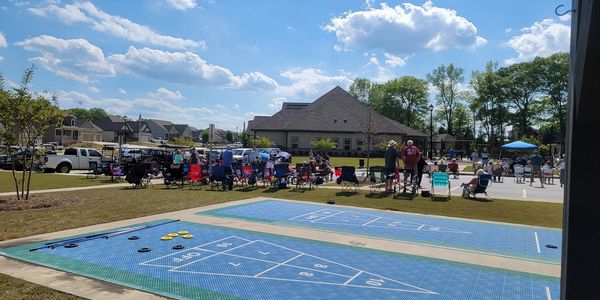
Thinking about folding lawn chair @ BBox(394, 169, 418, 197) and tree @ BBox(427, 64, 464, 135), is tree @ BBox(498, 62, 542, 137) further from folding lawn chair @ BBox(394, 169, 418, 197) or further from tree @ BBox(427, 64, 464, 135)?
folding lawn chair @ BBox(394, 169, 418, 197)

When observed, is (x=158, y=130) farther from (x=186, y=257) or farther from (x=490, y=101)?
Result: (x=186, y=257)

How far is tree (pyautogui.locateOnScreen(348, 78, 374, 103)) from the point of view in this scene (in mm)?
99688

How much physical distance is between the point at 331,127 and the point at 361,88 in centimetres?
4331

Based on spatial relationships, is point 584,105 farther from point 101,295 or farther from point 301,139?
point 301,139

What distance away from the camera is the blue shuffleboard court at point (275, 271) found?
5816 mm

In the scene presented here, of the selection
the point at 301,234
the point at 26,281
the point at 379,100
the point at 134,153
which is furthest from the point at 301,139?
the point at 26,281

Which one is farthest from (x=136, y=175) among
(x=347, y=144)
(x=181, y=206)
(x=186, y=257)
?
(x=347, y=144)

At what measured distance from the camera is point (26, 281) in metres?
5.77

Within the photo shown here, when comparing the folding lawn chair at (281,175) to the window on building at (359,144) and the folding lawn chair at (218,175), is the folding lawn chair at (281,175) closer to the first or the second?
the folding lawn chair at (218,175)

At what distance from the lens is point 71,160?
30.0 m

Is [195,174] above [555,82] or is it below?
below

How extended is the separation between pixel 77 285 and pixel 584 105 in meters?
5.96

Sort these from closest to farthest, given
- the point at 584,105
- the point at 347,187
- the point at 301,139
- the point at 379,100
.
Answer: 1. the point at 584,105
2. the point at 347,187
3. the point at 301,139
4. the point at 379,100

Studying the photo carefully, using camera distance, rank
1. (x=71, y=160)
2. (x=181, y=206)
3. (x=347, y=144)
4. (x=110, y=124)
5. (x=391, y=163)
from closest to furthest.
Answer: (x=181, y=206) → (x=391, y=163) → (x=71, y=160) → (x=347, y=144) → (x=110, y=124)
